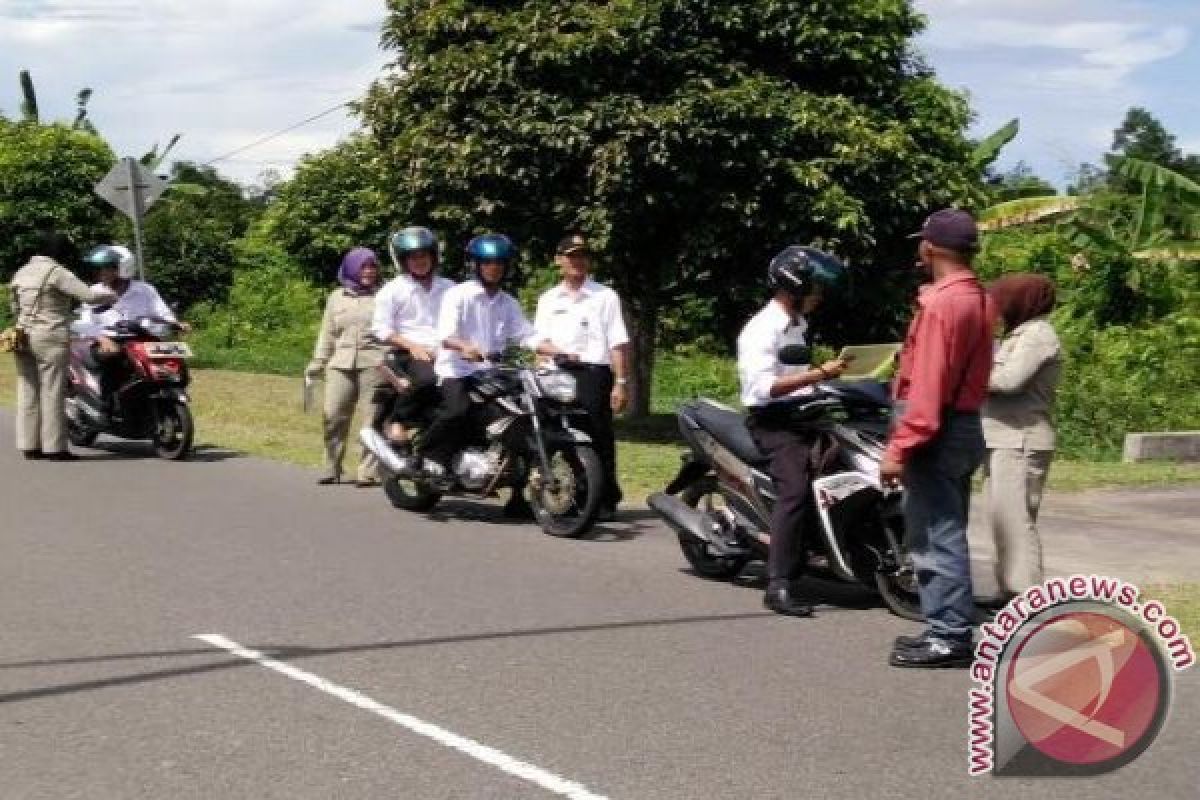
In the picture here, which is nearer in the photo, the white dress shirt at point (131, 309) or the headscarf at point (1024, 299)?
the headscarf at point (1024, 299)

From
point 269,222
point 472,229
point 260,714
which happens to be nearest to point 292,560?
Answer: point 260,714

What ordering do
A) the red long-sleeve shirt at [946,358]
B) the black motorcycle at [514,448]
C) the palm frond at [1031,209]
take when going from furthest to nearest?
the palm frond at [1031,209] → the black motorcycle at [514,448] → the red long-sleeve shirt at [946,358]

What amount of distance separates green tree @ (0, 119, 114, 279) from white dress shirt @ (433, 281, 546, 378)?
Result: 16343 mm

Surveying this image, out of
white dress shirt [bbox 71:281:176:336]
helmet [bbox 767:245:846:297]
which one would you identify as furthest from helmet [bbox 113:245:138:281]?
helmet [bbox 767:245:846:297]

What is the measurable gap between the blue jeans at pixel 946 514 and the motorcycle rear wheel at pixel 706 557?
1.74 m

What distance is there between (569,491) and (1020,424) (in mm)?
3143

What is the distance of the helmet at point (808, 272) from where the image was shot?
7.68 m

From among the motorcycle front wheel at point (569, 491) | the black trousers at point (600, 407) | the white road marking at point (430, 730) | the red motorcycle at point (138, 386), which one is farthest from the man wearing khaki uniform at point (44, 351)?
the white road marking at point (430, 730)

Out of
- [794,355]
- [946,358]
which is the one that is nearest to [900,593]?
[794,355]

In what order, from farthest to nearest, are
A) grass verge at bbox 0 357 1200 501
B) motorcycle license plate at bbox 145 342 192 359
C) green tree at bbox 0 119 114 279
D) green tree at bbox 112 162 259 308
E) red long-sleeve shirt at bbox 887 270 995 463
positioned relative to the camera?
green tree at bbox 112 162 259 308 < green tree at bbox 0 119 114 279 < motorcycle license plate at bbox 145 342 192 359 < grass verge at bbox 0 357 1200 501 < red long-sleeve shirt at bbox 887 270 995 463

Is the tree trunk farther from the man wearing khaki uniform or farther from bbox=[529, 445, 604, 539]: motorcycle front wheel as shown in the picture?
bbox=[529, 445, 604, 539]: motorcycle front wheel

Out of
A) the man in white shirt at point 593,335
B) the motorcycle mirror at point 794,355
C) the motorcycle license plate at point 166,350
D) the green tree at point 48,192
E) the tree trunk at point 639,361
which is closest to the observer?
the motorcycle mirror at point 794,355

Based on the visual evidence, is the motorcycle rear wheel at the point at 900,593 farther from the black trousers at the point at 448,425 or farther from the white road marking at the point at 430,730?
the black trousers at the point at 448,425

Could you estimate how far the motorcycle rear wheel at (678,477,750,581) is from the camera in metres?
8.44
